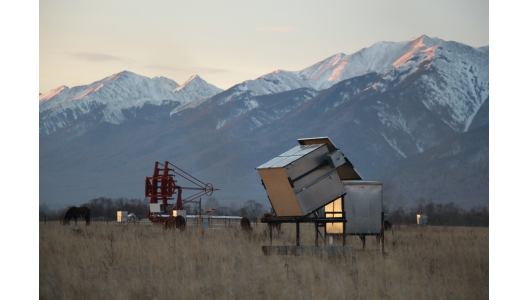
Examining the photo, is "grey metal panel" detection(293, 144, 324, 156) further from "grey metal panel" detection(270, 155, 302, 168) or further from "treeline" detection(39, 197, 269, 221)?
"treeline" detection(39, 197, 269, 221)

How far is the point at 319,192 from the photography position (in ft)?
42.4

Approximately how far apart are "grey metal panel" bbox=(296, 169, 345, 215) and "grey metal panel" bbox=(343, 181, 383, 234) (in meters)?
2.56

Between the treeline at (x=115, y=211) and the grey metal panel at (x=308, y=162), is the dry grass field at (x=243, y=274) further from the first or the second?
the treeline at (x=115, y=211)

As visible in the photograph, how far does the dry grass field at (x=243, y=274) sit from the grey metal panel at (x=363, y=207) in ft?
4.18

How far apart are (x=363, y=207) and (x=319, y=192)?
10.9 ft

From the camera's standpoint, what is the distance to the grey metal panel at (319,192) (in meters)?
12.6

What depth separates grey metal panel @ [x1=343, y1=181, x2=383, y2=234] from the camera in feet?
51.5

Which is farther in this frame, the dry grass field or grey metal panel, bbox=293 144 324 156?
grey metal panel, bbox=293 144 324 156

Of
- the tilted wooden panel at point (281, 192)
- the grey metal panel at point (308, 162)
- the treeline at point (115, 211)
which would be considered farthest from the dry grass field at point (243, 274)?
the treeline at point (115, 211)

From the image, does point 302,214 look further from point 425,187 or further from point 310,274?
point 425,187

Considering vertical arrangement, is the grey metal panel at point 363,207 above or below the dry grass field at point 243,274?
above

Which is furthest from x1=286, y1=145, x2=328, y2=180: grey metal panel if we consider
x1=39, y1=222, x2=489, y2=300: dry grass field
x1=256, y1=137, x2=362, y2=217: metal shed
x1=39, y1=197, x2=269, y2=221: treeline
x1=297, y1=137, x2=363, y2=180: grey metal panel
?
x1=39, y1=197, x2=269, y2=221: treeline
